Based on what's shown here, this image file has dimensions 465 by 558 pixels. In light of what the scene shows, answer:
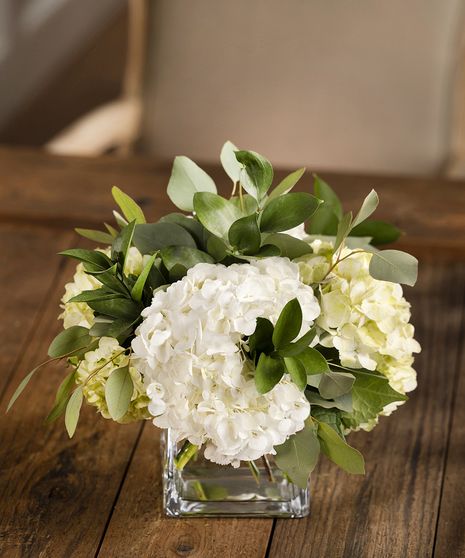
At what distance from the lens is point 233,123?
7.02 ft

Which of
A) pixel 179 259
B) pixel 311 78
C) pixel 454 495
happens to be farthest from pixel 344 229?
pixel 311 78

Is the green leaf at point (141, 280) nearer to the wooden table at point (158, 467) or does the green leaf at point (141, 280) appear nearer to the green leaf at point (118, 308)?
the green leaf at point (118, 308)

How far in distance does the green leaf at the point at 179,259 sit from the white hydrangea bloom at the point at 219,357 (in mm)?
44

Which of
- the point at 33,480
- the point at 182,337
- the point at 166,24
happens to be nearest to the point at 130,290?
the point at 182,337

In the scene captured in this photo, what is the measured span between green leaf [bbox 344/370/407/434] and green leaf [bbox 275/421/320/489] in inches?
2.0

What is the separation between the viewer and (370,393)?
0.96 meters

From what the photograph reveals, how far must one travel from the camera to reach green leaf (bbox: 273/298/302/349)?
85 centimetres

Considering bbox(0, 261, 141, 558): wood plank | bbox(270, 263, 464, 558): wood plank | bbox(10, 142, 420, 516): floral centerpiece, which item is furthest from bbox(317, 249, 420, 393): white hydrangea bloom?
bbox(0, 261, 141, 558): wood plank

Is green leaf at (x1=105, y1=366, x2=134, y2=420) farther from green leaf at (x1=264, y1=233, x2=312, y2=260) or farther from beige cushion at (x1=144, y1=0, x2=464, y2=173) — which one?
beige cushion at (x1=144, y1=0, x2=464, y2=173)

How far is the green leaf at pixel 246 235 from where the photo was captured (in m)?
0.91

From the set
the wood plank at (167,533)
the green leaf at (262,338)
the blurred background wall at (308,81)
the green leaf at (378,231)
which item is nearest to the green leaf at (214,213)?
the green leaf at (262,338)

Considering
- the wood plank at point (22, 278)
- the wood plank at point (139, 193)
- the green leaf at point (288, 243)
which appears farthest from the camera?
the wood plank at point (139, 193)

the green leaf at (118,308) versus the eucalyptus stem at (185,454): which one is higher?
the green leaf at (118,308)

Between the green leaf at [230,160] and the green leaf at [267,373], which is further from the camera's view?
the green leaf at [230,160]
